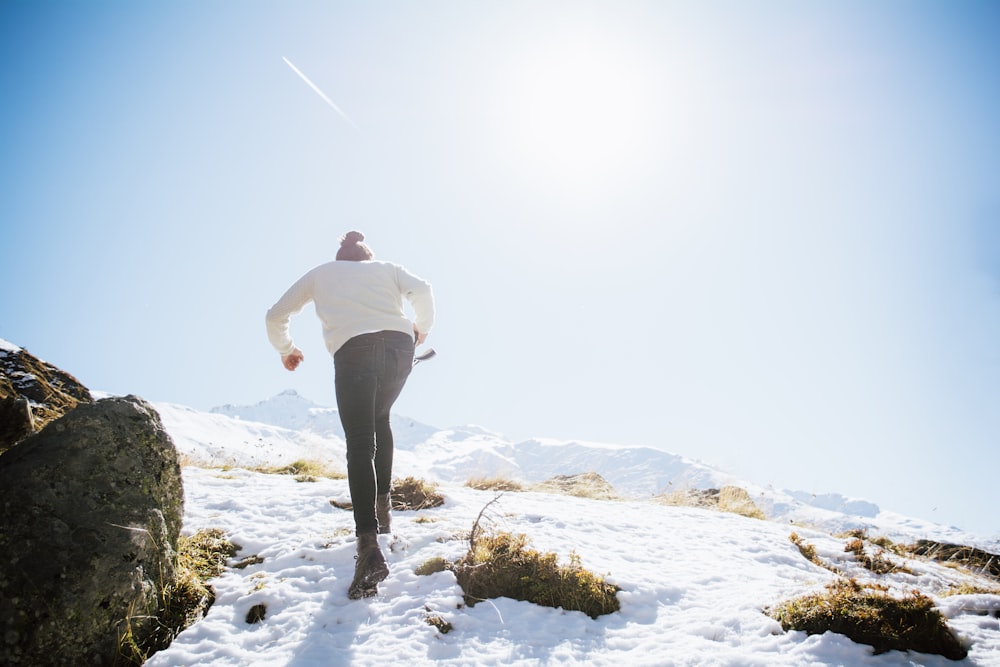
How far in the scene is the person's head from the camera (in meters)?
4.44

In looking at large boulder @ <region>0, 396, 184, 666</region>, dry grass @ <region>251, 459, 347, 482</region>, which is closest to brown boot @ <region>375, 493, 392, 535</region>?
large boulder @ <region>0, 396, 184, 666</region>

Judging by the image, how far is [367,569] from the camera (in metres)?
3.36

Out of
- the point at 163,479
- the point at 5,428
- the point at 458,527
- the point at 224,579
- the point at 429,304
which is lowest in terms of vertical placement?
the point at 224,579

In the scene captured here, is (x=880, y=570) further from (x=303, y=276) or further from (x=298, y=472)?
(x=298, y=472)

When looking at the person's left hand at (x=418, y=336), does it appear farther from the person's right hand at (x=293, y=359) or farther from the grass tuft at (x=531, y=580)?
the grass tuft at (x=531, y=580)

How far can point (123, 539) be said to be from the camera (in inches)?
107

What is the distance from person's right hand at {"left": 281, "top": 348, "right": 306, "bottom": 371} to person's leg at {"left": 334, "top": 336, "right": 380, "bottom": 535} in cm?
83

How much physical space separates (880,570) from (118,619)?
661 cm

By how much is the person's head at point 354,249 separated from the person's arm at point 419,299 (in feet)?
1.34

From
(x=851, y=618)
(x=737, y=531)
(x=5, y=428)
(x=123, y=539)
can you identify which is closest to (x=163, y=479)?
(x=123, y=539)

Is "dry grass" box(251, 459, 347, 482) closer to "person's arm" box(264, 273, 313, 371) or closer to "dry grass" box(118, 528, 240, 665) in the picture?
"dry grass" box(118, 528, 240, 665)

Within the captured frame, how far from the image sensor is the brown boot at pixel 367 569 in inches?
130

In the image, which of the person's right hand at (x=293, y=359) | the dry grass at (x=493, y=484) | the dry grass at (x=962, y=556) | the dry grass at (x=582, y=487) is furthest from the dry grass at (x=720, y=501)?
the person's right hand at (x=293, y=359)

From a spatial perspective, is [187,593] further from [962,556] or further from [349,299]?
[962,556]
